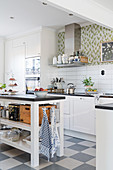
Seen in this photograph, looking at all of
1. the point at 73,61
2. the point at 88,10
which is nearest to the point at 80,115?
the point at 73,61

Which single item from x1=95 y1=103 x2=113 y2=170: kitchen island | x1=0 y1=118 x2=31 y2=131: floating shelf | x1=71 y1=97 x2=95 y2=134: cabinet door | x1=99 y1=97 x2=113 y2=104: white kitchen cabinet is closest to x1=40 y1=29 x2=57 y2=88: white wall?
x1=71 y1=97 x2=95 y2=134: cabinet door

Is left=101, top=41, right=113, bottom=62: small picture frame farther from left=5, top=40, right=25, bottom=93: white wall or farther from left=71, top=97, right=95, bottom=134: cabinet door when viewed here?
left=5, top=40, right=25, bottom=93: white wall

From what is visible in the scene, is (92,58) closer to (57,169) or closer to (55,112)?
(55,112)

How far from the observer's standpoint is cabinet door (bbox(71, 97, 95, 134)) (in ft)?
13.0

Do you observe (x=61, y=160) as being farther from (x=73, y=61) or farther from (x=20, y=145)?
(x=73, y=61)

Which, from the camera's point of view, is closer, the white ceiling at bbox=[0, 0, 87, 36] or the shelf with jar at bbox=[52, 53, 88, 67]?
the white ceiling at bbox=[0, 0, 87, 36]

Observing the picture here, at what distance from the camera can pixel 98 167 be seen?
2225 millimetres

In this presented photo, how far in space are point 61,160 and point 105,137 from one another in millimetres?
1086

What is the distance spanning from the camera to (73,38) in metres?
4.88

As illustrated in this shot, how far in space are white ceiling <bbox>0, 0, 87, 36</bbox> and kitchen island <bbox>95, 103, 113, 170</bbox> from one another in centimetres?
249

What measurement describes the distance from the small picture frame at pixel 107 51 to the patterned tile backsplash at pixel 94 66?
0.34ft

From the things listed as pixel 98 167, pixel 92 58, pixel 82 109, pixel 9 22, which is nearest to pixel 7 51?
pixel 9 22

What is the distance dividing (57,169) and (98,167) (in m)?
0.67

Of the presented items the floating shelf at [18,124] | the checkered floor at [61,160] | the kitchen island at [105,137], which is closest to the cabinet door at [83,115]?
the checkered floor at [61,160]
